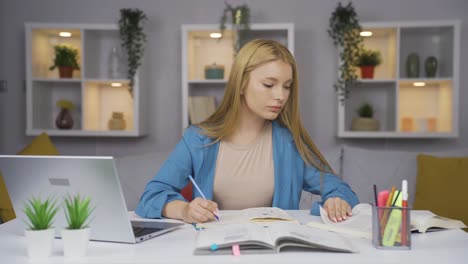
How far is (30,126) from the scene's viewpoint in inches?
150

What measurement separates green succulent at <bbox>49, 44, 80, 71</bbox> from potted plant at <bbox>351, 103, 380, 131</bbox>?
6.43 feet

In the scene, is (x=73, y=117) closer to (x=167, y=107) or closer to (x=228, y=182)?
(x=167, y=107)

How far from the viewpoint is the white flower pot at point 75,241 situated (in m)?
1.12

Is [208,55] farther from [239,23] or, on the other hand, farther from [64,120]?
[64,120]

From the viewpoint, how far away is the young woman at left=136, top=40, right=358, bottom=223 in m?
1.88

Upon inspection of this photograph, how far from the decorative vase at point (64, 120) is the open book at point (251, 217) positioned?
2.48 meters

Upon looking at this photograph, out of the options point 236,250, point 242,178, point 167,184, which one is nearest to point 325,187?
point 242,178

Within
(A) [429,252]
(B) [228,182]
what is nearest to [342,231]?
(A) [429,252]

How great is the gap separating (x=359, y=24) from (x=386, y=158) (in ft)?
3.20

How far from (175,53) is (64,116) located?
2.93ft

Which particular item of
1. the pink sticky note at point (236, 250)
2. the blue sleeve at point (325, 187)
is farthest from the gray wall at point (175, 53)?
the pink sticky note at point (236, 250)

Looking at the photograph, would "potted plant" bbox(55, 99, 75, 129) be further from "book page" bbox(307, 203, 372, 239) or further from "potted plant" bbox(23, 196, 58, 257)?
"potted plant" bbox(23, 196, 58, 257)

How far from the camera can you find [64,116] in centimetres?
389

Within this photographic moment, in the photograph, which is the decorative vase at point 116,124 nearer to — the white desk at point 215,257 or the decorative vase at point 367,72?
the decorative vase at point 367,72
